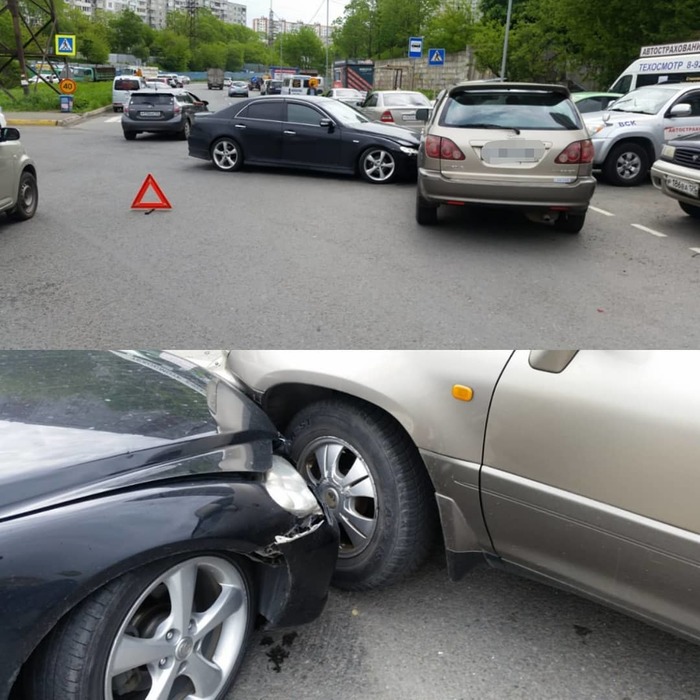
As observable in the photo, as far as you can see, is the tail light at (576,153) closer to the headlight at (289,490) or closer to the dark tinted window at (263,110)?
the headlight at (289,490)

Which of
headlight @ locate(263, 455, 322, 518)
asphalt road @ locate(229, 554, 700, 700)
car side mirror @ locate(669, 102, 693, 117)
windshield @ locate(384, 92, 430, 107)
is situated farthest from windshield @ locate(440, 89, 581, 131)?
windshield @ locate(384, 92, 430, 107)

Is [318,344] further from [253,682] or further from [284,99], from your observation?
[284,99]

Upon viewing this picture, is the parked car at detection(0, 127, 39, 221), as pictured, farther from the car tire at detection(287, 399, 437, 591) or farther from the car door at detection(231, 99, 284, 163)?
the car tire at detection(287, 399, 437, 591)

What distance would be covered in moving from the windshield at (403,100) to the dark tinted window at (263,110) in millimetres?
7431

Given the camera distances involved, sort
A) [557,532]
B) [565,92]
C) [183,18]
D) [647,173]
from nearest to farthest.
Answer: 1. [557,532]
2. [565,92]
3. [647,173]
4. [183,18]

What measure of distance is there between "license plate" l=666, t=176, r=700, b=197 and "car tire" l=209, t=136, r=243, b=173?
7273 mm

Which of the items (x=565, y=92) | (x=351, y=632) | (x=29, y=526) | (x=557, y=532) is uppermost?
(x=565, y=92)

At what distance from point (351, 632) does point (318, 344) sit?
253 centimetres

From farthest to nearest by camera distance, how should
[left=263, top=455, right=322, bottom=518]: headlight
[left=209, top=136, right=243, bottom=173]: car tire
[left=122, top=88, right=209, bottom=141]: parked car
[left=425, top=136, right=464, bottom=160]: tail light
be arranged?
[left=122, top=88, right=209, bottom=141]: parked car < [left=209, top=136, right=243, bottom=173]: car tire < [left=425, top=136, right=464, bottom=160]: tail light < [left=263, top=455, right=322, bottom=518]: headlight

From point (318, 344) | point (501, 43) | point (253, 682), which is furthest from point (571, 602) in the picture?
point (501, 43)

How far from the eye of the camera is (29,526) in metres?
1.86

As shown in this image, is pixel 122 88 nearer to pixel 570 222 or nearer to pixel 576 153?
pixel 570 222

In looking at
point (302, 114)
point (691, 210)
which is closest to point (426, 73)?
point (302, 114)

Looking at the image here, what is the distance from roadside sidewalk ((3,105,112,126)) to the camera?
83.2 feet
